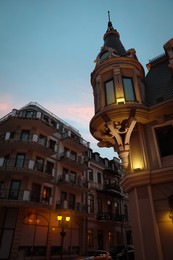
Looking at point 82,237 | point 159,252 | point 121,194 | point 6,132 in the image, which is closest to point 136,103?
point 159,252

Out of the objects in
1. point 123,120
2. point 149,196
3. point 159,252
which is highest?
point 123,120

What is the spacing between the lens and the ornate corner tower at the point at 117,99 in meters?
9.46

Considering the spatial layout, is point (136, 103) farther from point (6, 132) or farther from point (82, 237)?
point (82, 237)

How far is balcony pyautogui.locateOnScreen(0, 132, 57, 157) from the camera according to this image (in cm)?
2112

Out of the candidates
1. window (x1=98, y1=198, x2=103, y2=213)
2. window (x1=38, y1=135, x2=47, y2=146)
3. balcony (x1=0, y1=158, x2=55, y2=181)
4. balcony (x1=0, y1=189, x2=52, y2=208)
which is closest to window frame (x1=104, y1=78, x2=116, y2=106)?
balcony (x1=0, y1=158, x2=55, y2=181)

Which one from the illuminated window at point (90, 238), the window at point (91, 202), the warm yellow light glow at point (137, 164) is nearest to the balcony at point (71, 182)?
the window at point (91, 202)

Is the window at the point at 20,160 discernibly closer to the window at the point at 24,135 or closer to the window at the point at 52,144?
the window at the point at 24,135

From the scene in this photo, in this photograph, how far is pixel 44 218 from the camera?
69.6 ft

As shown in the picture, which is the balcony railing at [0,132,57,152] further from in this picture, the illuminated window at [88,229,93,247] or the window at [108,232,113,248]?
the window at [108,232,113,248]

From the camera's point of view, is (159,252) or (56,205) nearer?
(159,252)

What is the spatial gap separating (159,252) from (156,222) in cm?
103

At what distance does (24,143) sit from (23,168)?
283 centimetres

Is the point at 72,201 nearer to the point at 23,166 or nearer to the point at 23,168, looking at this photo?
the point at 23,166

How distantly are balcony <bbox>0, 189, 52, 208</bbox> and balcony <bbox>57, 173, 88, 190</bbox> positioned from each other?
3.35m
